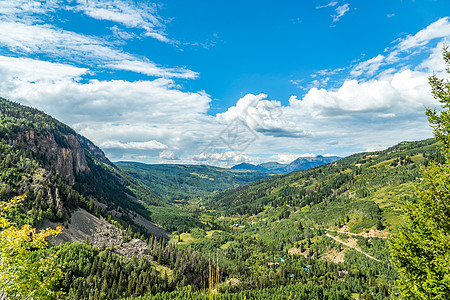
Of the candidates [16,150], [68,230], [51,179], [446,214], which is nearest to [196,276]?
[68,230]

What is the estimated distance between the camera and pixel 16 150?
158125mm

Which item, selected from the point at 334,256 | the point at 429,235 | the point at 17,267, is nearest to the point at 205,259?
the point at 334,256

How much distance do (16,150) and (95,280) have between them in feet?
451

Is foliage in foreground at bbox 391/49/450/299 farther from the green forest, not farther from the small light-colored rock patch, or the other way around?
the small light-colored rock patch

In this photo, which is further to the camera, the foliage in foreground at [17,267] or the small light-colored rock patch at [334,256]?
the small light-colored rock patch at [334,256]

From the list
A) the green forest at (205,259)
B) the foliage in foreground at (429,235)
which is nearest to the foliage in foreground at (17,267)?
the green forest at (205,259)

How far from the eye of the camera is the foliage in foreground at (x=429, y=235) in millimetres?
19016

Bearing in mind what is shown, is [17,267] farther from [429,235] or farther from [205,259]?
[205,259]

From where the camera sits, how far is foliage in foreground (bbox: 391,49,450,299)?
1902 cm

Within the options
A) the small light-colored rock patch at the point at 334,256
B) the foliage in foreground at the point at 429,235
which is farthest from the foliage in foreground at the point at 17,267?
the small light-colored rock patch at the point at 334,256

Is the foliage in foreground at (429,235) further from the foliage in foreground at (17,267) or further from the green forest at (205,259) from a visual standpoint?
the foliage in foreground at (17,267)

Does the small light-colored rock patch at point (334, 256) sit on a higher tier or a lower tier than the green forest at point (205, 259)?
lower

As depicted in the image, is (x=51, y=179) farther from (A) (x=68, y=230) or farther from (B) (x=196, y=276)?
(B) (x=196, y=276)

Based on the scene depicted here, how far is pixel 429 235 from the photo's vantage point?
66.9ft
